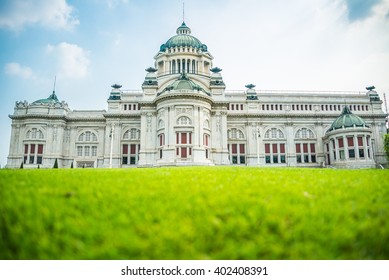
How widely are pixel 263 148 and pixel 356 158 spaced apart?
1804cm

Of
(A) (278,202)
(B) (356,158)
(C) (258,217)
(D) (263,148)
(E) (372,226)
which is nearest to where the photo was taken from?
(E) (372,226)

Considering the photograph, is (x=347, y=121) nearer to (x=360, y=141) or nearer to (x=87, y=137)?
(x=360, y=141)

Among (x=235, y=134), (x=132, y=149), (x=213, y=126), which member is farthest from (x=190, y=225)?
(x=235, y=134)

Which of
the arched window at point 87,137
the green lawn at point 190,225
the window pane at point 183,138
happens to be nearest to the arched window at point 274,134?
the window pane at point 183,138

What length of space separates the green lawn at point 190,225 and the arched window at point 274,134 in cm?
5063

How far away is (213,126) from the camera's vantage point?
47.9 meters

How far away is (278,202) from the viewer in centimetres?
571

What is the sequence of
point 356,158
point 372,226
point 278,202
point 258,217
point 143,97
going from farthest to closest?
point 143,97
point 356,158
point 278,202
point 258,217
point 372,226

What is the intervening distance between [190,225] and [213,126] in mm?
43671

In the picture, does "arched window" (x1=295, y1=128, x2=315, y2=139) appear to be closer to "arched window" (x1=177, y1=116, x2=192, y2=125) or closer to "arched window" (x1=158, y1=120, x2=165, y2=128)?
"arched window" (x1=177, y1=116, x2=192, y2=125)

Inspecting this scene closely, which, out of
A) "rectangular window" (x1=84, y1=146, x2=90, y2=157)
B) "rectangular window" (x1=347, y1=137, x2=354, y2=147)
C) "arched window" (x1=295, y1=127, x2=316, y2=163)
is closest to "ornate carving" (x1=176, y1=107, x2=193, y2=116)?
"rectangular window" (x1=84, y1=146, x2=90, y2=157)

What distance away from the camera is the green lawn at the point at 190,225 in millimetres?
3979
